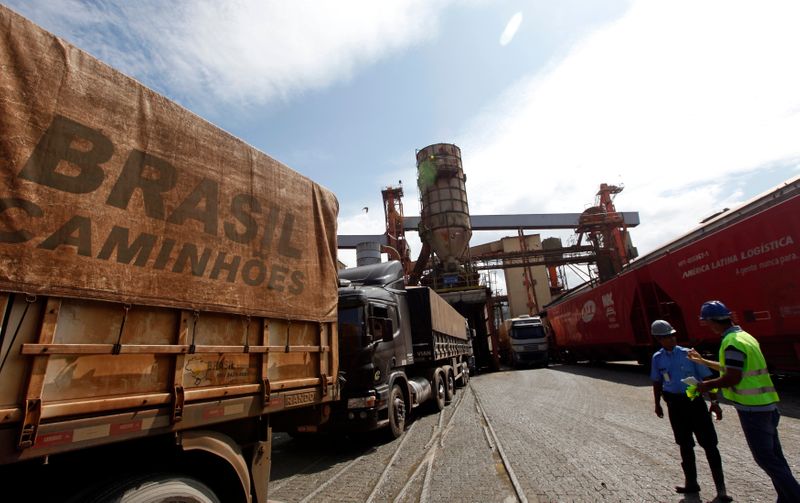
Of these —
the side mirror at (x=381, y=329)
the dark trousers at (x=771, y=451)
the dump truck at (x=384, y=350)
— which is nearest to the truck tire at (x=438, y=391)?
the dump truck at (x=384, y=350)

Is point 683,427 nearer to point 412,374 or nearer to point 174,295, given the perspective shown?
point 174,295

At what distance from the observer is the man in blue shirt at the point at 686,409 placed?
3.98 m

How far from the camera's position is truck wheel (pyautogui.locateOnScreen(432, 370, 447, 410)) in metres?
10.3

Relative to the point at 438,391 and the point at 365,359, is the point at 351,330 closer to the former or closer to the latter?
the point at 365,359

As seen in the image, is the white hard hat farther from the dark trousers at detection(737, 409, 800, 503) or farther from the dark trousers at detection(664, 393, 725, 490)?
the dark trousers at detection(737, 409, 800, 503)

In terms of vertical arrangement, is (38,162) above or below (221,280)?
above

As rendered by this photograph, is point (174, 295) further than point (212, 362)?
No

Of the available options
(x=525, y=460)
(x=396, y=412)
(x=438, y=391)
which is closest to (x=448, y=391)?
(x=438, y=391)

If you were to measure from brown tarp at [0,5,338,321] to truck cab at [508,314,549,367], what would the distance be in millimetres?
21464

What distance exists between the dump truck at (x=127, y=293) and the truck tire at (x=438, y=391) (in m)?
7.30

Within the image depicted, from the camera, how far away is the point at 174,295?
266cm

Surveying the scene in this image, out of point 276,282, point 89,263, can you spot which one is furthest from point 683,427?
point 89,263

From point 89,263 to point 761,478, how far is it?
21.8 ft


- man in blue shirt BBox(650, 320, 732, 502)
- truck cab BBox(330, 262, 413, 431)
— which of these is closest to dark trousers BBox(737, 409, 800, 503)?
man in blue shirt BBox(650, 320, 732, 502)
